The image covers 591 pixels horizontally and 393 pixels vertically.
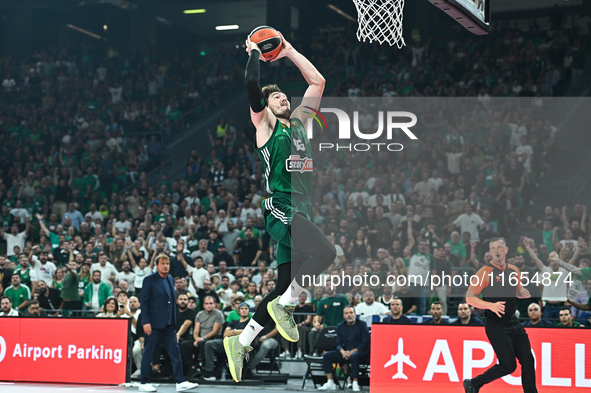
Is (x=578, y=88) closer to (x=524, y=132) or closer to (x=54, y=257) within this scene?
(x=524, y=132)

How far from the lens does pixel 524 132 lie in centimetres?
1783

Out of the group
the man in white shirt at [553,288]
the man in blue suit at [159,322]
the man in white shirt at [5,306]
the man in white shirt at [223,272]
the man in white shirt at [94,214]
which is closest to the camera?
the man in blue suit at [159,322]

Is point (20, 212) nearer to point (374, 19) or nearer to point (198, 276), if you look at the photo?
point (198, 276)

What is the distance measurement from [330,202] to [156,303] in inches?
204

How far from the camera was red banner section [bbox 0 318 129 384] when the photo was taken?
13719 millimetres

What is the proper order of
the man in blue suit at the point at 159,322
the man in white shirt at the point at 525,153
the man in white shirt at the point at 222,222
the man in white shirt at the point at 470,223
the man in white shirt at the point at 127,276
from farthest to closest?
the man in white shirt at the point at 222,222 < the man in white shirt at the point at 525,153 < the man in white shirt at the point at 127,276 < the man in white shirt at the point at 470,223 < the man in blue suit at the point at 159,322

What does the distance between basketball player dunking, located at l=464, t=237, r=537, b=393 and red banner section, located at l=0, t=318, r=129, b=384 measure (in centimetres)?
700

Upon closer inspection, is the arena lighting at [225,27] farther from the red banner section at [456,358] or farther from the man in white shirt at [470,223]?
the red banner section at [456,358]

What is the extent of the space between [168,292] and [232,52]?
59.9 ft

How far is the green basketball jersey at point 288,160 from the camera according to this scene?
20.8 feet

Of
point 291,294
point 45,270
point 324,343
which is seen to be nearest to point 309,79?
point 291,294

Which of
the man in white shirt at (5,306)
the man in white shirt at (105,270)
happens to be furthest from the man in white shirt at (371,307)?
the man in white shirt at (5,306)

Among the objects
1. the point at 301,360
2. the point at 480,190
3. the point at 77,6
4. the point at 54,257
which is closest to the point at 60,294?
the point at 54,257

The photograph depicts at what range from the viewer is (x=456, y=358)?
11664 millimetres
